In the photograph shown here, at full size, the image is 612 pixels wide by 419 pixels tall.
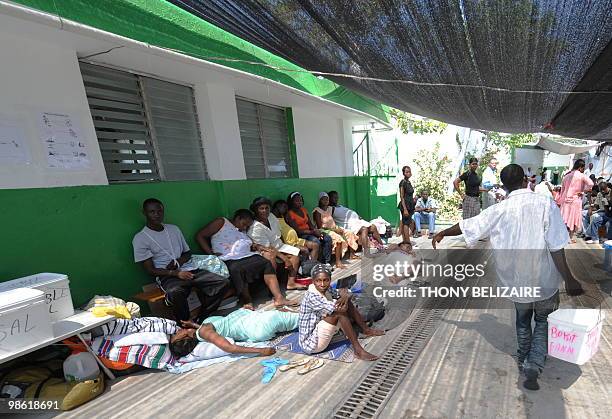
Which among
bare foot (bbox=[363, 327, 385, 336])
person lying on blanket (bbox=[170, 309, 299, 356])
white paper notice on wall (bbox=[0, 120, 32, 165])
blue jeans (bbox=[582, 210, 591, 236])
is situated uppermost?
white paper notice on wall (bbox=[0, 120, 32, 165])

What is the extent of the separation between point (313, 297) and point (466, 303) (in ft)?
7.35

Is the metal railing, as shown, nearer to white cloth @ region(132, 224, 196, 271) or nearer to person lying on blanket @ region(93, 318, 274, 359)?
white cloth @ region(132, 224, 196, 271)

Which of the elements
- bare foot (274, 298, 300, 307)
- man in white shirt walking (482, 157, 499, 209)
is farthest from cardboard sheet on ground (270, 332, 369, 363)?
man in white shirt walking (482, 157, 499, 209)

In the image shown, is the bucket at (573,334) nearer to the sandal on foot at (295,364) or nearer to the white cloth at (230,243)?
the sandal on foot at (295,364)

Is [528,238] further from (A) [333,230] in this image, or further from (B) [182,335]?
(A) [333,230]

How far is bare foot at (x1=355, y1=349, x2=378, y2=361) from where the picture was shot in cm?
279

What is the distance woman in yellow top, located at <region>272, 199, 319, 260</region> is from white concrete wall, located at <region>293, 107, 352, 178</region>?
1.64 m

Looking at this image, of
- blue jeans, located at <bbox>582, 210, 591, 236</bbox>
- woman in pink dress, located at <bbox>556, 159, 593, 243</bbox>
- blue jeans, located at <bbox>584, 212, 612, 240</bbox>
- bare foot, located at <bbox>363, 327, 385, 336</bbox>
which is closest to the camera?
bare foot, located at <bbox>363, 327, 385, 336</bbox>

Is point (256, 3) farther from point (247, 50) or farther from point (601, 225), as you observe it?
point (601, 225)

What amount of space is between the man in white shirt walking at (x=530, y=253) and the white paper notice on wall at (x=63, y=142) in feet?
12.6

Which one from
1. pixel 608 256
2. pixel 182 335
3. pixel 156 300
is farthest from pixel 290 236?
pixel 608 256

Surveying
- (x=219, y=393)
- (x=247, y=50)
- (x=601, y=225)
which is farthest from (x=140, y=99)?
(x=601, y=225)

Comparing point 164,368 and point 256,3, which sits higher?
point 256,3

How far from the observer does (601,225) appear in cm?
640
